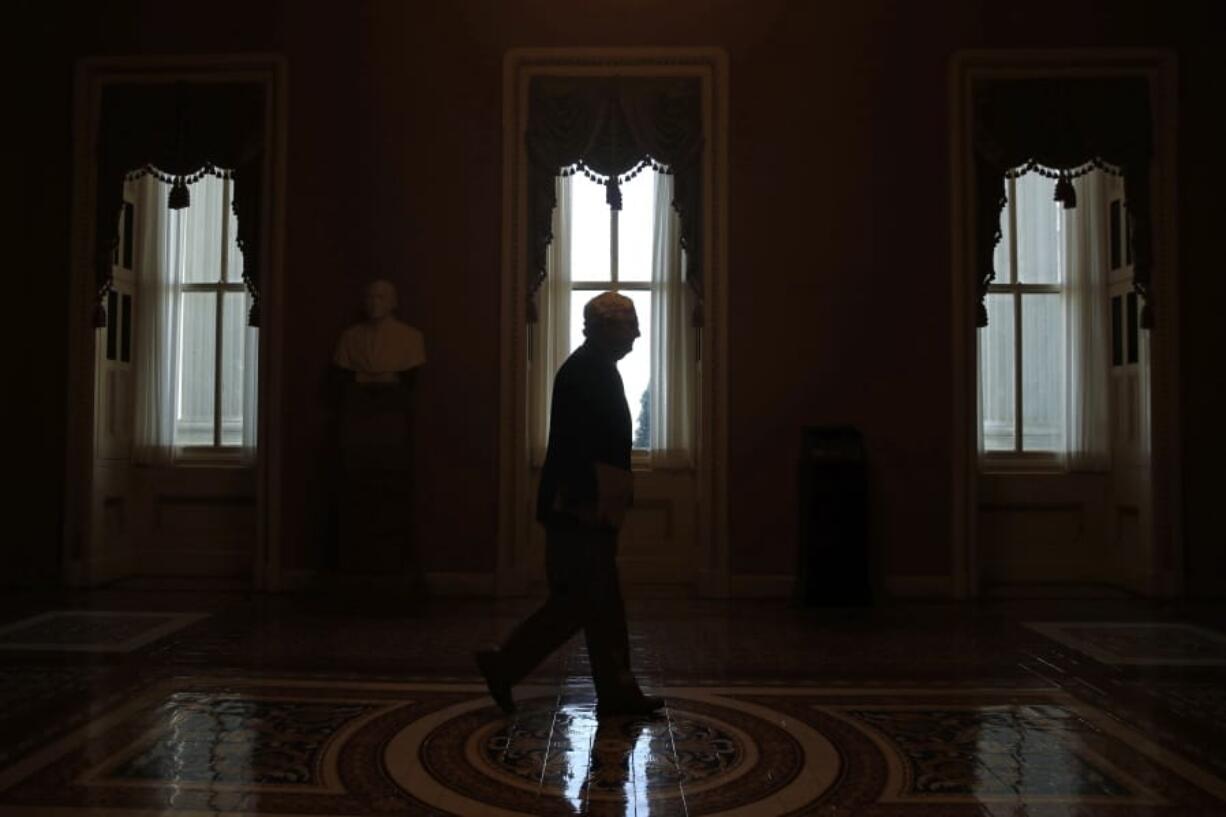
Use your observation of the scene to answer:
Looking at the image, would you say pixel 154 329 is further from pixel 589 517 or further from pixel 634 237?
pixel 589 517

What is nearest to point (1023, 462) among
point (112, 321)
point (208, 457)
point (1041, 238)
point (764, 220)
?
point (1041, 238)

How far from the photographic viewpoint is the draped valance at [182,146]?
5867mm

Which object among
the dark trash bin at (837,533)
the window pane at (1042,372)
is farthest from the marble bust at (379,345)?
the window pane at (1042,372)

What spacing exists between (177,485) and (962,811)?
544cm

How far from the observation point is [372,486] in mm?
5488

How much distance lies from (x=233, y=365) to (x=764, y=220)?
342 cm

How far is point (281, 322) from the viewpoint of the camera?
19.1 feet

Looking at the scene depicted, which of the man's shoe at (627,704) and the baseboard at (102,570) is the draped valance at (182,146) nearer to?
the baseboard at (102,570)

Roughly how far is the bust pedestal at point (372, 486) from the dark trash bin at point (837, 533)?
7.04 feet

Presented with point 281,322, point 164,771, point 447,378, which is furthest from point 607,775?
point 281,322

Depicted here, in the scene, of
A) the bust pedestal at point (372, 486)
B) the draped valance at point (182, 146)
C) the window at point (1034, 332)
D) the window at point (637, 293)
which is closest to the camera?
the bust pedestal at point (372, 486)

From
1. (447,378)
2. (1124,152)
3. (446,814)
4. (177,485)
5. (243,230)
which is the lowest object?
(446,814)

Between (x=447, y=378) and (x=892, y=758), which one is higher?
(x=447, y=378)

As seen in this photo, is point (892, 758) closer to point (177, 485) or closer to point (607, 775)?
point (607, 775)
